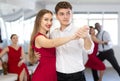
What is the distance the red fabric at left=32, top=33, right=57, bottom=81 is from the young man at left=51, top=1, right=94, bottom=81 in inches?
1.8

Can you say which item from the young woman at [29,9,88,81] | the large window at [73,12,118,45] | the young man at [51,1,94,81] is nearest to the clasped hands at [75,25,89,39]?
the young man at [51,1,94,81]

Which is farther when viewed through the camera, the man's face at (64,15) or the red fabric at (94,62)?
the red fabric at (94,62)

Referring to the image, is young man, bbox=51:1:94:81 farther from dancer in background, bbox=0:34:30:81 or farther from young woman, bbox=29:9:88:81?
dancer in background, bbox=0:34:30:81

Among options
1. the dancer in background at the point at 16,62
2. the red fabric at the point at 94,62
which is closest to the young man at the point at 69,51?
the dancer in background at the point at 16,62

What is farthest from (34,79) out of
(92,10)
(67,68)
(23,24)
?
(92,10)

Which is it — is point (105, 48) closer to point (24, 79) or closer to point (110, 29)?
point (24, 79)

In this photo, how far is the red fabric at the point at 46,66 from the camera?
2219 mm

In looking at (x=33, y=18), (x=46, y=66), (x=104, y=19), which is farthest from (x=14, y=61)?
→ (x=104, y=19)

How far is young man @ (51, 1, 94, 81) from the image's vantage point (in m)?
2.14

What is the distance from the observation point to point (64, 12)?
6.95ft

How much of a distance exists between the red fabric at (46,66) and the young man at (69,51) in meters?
0.05

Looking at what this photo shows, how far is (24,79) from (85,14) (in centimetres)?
597

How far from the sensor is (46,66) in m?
2.26

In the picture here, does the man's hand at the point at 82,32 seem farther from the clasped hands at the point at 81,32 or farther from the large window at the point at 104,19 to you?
the large window at the point at 104,19
